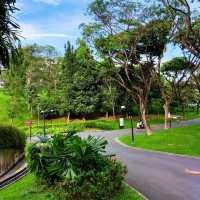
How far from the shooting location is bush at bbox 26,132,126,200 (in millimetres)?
12031

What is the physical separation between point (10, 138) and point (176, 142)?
44.2 feet

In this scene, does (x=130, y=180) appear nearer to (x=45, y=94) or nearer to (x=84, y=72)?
(x=84, y=72)

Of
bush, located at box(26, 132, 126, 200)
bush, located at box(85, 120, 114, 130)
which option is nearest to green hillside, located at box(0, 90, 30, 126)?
bush, located at box(85, 120, 114, 130)

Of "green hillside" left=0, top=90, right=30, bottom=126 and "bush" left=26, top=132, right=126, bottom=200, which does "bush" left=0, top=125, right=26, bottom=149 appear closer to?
"bush" left=26, top=132, right=126, bottom=200

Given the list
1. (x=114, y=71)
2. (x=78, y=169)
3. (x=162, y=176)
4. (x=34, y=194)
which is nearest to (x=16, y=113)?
(x=114, y=71)

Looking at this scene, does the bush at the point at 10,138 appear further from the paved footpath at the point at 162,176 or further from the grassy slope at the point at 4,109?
the grassy slope at the point at 4,109

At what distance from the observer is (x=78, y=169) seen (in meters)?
12.3

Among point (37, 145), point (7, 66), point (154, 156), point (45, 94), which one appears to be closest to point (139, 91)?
point (154, 156)

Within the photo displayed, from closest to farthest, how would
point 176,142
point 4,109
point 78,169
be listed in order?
point 78,169, point 176,142, point 4,109

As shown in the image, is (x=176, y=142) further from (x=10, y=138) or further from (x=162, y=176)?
(x=162, y=176)

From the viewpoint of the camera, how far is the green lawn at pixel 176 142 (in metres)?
28.2

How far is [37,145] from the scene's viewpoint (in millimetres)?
15117

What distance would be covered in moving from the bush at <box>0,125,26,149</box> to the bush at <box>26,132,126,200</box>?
8830 millimetres

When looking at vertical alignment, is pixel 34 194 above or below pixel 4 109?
below
